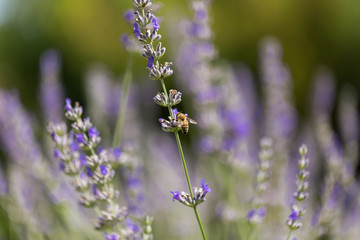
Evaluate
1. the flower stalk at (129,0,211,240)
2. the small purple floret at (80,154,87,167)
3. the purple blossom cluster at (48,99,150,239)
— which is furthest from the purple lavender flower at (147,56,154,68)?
the small purple floret at (80,154,87,167)

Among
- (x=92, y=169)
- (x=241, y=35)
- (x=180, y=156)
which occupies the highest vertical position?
(x=241, y=35)

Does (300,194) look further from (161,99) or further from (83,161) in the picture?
(83,161)

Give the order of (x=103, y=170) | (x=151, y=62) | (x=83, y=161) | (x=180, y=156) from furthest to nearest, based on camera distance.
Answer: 1. (x=180, y=156)
2. (x=83, y=161)
3. (x=103, y=170)
4. (x=151, y=62)

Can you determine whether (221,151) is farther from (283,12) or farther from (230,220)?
(283,12)

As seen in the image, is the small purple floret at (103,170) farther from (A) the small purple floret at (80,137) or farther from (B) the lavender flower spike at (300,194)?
(B) the lavender flower spike at (300,194)

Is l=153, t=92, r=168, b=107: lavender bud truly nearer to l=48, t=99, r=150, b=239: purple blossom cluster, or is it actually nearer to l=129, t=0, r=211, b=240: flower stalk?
l=129, t=0, r=211, b=240: flower stalk

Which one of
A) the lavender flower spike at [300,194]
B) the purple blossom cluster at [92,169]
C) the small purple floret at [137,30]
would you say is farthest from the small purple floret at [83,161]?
the lavender flower spike at [300,194]

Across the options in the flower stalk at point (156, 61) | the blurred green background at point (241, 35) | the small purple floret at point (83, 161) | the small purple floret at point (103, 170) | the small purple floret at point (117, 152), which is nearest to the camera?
the flower stalk at point (156, 61)

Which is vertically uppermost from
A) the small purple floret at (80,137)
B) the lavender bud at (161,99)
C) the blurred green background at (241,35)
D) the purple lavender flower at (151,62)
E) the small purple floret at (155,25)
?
the blurred green background at (241,35)

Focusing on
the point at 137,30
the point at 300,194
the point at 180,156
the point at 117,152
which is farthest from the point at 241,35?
the point at 137,30
